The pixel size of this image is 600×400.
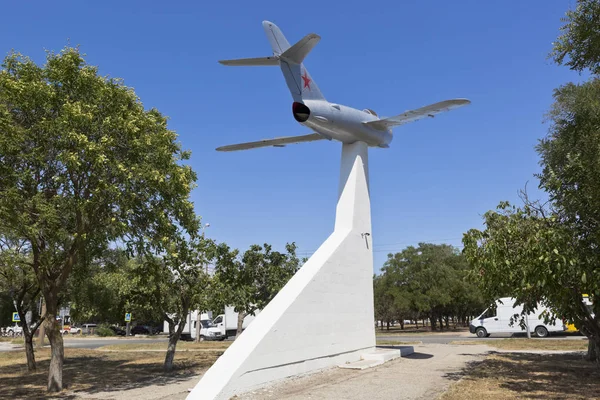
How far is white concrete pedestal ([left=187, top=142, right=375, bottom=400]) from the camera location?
9.49 metres

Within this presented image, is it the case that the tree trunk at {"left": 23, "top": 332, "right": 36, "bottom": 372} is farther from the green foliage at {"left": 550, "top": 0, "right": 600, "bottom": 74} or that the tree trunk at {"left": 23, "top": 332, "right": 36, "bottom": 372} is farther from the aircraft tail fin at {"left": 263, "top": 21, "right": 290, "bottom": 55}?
the green foliage at {"left": 550, "top": 0, "right": 600, "bottom": 74}

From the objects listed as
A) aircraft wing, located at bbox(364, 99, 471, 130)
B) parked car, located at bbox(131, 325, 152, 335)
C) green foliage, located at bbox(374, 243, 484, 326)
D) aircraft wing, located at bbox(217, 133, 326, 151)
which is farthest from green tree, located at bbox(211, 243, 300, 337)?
parked car, located at bbox(131, 325, 152, 335)

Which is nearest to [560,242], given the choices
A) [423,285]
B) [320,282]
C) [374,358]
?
[320,282]

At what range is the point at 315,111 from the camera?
13.1m

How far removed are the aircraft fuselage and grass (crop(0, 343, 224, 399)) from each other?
829cm

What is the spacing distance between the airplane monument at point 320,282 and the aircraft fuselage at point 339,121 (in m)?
0.03

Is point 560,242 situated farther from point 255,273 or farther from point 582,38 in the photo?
point 255,273

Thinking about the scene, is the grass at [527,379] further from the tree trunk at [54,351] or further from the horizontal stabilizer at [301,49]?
the tree trunk at [54,351]

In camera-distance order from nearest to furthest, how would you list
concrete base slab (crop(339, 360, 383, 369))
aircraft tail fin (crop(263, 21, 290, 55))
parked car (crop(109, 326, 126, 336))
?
A: aircraft tail fin (crop(263, 21, 290, 55)), concrete base slab (crop(339, 360, 383, 369)), parked car (crop(109, 326, 126, 336))

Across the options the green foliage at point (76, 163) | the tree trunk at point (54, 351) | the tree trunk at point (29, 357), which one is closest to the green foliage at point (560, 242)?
the green foliage at point (76, 163)

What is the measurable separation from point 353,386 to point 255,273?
1470cm

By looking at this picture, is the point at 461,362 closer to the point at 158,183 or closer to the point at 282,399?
the point at 282,399

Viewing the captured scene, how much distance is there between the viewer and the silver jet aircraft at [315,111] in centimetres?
1219

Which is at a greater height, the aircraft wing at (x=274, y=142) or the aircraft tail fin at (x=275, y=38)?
the aircraft tail fin at (x=275, y=38)
